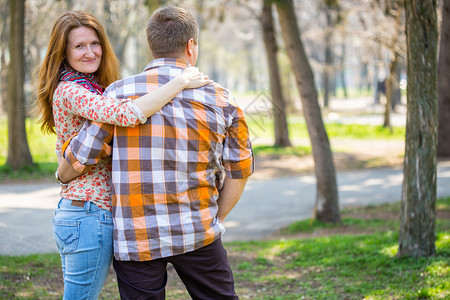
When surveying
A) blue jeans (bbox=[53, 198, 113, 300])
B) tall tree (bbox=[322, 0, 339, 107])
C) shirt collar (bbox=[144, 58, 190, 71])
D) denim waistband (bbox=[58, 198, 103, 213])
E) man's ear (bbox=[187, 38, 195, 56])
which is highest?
tall tree (bbox=[322, 0, 339, 107])

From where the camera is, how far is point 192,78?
2162 mm

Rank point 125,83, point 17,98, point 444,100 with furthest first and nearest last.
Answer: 1. point 444,100
2. point 17,98
3. point 125,83

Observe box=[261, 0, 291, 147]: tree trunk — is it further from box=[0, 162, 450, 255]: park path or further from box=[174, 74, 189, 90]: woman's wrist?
box=[174, 74, 189, 90]: woman's wrist

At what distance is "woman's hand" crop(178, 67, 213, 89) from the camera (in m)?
2.14

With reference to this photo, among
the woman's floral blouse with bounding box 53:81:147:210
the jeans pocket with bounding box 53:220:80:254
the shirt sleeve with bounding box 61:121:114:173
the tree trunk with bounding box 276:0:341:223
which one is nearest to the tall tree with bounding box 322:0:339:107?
the tree trunk with bounding box 276:0:341:223

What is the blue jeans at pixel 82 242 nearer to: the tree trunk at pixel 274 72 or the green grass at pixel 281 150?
the green grass at pixel 281 150

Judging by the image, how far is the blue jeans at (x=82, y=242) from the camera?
7.11 ft

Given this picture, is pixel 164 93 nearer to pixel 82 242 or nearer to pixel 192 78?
pixel 192 78

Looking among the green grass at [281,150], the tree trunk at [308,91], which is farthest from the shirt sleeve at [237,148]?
the green grass at [281,150]

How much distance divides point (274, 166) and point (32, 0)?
13.2 m

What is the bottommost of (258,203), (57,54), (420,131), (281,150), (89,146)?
(258,203)

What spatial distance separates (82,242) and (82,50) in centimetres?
90

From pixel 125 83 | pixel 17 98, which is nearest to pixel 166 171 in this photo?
pixel 125 83

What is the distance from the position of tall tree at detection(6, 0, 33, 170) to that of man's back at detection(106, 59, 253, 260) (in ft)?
31.7
